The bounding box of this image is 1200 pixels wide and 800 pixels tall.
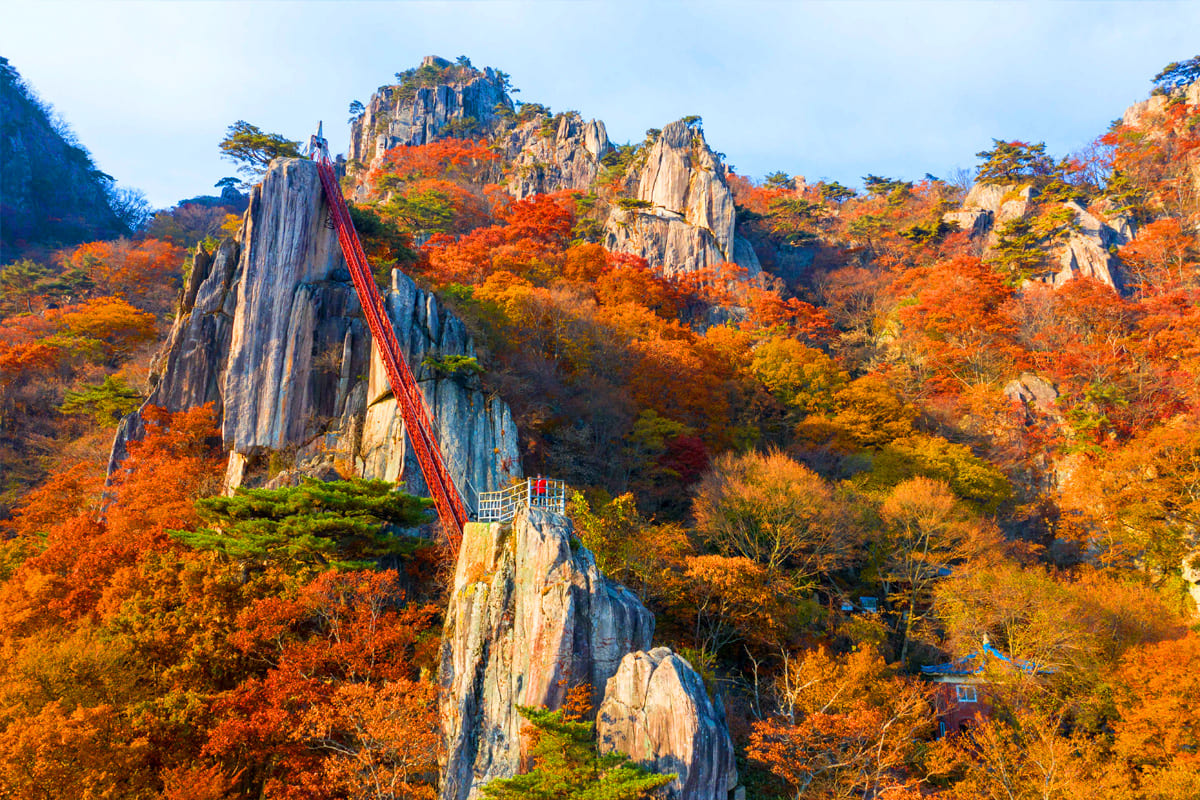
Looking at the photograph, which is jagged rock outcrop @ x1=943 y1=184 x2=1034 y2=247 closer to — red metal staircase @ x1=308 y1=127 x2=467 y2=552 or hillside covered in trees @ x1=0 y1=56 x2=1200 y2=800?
hillside covered in trees @ x1=0 y1=56 x2=1200 y2=800

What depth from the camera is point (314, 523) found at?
15.8 meters

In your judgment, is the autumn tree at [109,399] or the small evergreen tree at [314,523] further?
the autumn tree at [109,399]

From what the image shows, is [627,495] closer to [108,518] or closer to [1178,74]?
[108,518]

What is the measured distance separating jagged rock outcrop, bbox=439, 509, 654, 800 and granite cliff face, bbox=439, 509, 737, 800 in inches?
0.8

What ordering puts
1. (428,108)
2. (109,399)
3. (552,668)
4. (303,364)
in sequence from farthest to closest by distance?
(428,108) → (109,399) → (303,364) → (552,668)

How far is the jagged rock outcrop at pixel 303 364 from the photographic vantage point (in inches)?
822

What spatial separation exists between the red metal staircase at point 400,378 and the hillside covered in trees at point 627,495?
1.81 ft

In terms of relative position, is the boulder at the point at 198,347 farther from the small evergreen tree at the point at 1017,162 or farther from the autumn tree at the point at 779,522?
the small evergreen tree at the point at 1017,162

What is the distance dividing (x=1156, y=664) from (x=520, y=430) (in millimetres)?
18727

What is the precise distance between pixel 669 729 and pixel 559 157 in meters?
54.4

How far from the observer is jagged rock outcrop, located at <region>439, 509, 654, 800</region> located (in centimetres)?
1281

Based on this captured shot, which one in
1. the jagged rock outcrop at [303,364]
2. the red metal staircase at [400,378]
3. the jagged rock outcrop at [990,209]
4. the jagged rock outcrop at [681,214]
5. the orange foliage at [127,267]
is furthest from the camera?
the jagged rock outcrop at [990,209]

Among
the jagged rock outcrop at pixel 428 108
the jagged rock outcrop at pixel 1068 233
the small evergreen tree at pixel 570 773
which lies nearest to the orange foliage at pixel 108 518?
the small evergreen tree at pixel 570 773

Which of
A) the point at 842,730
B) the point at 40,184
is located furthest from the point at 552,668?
the point at 40,184
